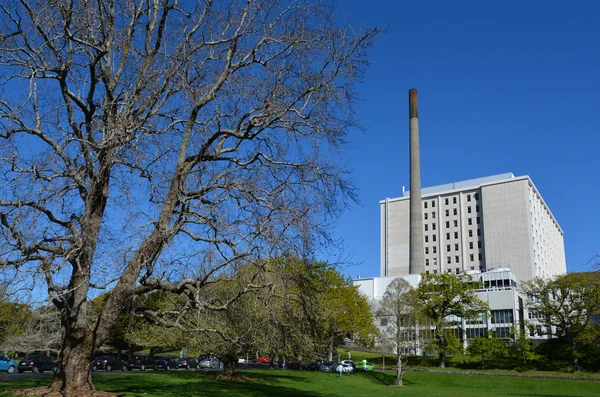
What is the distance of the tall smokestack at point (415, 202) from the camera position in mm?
90938

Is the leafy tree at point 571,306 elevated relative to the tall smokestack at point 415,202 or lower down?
lower down

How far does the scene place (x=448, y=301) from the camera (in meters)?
62.0

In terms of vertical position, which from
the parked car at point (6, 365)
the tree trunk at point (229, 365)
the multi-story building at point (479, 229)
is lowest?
the parked car at point (6, 365)

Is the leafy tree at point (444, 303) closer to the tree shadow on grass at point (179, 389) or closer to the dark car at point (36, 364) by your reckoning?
the tree shadow on grass at point (179, 389)

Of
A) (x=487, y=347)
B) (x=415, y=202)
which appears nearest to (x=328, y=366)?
(x=487, y=347)

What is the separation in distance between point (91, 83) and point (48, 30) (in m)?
1.51

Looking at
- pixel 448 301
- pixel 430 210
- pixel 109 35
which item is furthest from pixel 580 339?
pixel 430 210

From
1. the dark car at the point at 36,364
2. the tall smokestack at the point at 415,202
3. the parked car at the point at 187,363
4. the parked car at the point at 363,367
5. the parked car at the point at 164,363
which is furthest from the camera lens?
the tall smokestack at the point at 415,202

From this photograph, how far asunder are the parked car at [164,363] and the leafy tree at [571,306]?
3831cm

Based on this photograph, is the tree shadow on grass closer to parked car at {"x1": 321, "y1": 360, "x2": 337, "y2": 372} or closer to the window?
parked car at {"x1": 321, "y1": 360, "x2": 337, "y2": 372}

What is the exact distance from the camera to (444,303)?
203 ft

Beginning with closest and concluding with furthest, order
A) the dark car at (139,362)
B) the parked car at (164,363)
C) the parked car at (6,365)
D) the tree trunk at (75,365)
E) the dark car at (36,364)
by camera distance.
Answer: the tree trunk at (75,365)
the parked car at (6,365)
the dark car at (36,364)
the dark car at (139,362)
the parked car at (164,363)

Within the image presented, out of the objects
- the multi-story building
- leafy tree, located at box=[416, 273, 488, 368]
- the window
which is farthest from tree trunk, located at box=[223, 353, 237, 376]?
the multi-story building

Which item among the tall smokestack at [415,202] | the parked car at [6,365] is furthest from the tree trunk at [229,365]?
the tall smokestack at [415,202]
